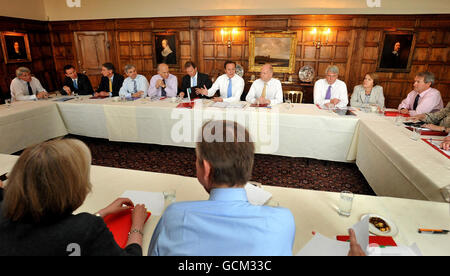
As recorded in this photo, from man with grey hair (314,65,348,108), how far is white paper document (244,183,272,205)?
291cm

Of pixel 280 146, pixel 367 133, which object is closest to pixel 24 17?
pixel 280 146

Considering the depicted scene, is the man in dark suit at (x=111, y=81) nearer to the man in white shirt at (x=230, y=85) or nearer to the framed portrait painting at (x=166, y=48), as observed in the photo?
the man in white shirt at (x=230, y=85)

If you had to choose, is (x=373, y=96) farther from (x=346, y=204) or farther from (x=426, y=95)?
(x=346, y=204)

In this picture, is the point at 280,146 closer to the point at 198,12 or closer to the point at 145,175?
the point at 145,175

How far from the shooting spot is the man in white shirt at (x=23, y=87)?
4.60 m

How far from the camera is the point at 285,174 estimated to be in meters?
3.60

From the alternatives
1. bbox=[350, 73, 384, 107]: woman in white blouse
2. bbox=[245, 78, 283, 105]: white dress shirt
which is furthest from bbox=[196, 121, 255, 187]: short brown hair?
bbox=[350, 73, 384, 107]: woman in white blouse

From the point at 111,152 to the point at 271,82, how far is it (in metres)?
3.11

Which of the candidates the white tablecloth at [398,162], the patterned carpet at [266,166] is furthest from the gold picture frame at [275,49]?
the white tablecloth at [398,162]

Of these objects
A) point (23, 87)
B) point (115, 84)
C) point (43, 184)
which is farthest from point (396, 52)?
point (23, 87)

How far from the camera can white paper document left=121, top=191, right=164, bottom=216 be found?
1528 millimetres

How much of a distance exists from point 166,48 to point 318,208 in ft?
22.7

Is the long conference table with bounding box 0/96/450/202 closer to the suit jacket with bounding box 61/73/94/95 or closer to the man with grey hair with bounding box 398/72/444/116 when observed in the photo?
the suit jacket with bounding box 61/73/94/95

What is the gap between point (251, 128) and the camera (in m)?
3.79
